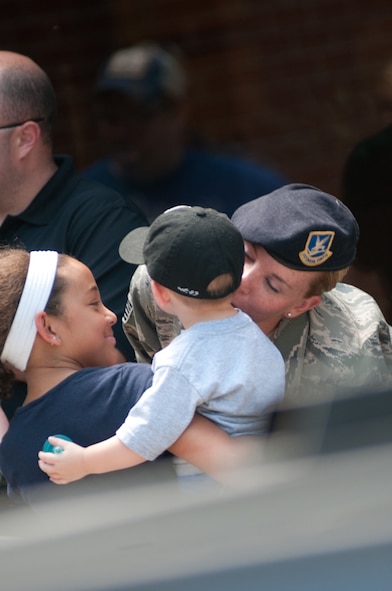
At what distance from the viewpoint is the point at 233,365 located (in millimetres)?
2174

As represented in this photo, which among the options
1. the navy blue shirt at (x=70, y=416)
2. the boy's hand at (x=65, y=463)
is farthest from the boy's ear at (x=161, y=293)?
the boy's hand at (x=65, y=463)

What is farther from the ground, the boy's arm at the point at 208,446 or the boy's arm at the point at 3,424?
the boy's arm at the point at 208,446

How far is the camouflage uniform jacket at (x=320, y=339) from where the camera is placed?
8.41ft

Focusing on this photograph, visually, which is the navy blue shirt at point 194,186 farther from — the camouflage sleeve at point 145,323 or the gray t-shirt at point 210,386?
the gray t-shirt at point 210,386

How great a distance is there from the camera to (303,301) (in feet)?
8.36

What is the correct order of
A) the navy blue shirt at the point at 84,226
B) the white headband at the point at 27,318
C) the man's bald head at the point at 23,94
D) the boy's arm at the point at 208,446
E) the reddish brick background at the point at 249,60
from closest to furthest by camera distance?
1. the boy's arm at the point at 208,446
2. the white headband at the point at 27,318
3. the navy blue shirt at the point at 84,226
4. the man's bald head at the point at 23,94
5. the reddish brick background at the point at 249,60

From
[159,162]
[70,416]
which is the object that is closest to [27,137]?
[159,162]

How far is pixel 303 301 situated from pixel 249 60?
2.99 m

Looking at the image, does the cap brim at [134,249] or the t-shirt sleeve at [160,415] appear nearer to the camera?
the t-shirt sleeve at [160,415]

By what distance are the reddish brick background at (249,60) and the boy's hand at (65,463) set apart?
131 inches

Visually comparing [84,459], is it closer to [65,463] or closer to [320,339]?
[65,463]

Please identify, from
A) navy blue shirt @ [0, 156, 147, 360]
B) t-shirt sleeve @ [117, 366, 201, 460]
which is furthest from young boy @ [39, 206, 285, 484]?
navy blue shirt @ [0, 156, 147, 360]

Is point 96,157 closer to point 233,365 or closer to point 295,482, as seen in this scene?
point 233,365

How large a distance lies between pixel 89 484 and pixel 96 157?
10.9 ft
